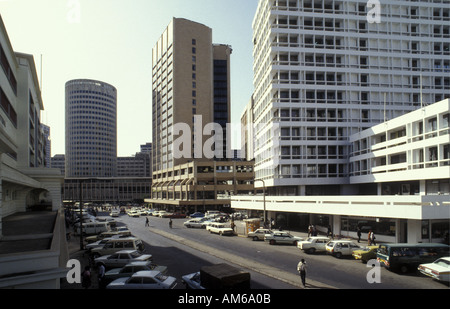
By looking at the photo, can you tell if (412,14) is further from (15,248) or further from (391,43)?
(15,248)

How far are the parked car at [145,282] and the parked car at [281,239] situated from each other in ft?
55.9

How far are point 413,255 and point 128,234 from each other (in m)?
24.8

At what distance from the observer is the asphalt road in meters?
18.4

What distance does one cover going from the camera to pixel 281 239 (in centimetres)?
3203

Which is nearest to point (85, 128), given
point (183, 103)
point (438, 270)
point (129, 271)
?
point (183, 103)

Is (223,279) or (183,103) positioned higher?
(183,103)

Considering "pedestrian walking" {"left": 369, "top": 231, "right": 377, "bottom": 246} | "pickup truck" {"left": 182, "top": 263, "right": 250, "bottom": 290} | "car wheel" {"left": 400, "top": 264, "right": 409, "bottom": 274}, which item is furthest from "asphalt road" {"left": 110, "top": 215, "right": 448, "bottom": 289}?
"pedestrian walking" {"left": 369, "top": 231, "right": 377, "bottom": 246}

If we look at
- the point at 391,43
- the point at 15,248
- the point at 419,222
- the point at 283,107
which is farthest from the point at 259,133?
the point at 15,248

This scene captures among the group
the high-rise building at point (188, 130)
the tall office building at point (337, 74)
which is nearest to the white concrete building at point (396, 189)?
the tall office building at point (337, 74)

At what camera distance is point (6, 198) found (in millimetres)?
31641

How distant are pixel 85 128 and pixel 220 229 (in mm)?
161347

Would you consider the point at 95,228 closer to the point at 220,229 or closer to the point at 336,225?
the point at 220,229

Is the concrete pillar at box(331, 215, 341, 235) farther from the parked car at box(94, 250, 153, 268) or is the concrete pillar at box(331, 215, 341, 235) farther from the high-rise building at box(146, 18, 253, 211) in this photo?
the high-rise building at box(146, 18, 253, 211)

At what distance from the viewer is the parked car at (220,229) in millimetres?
39562
